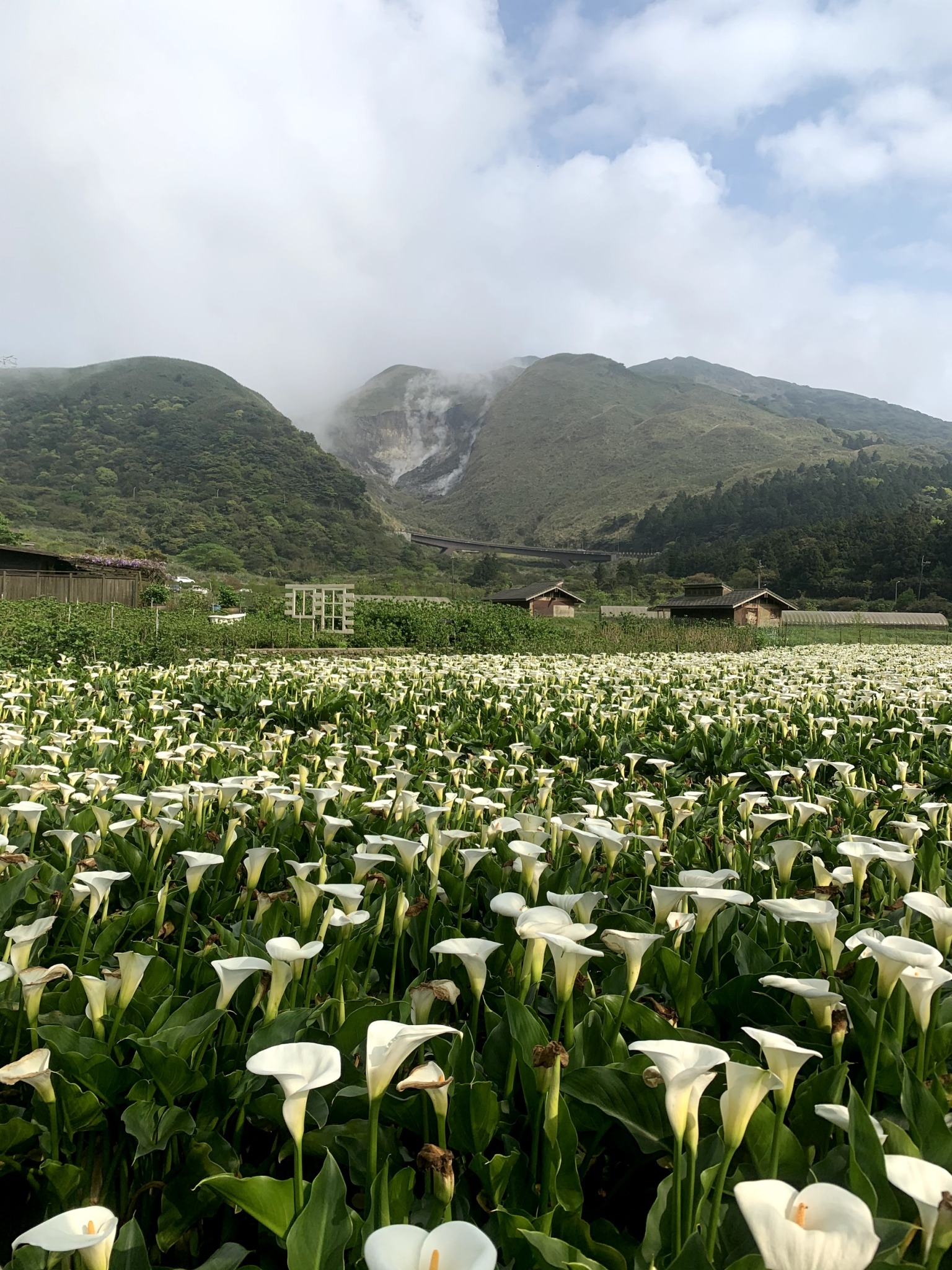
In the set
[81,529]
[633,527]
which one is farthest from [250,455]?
[633,527]

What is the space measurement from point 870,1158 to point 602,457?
510 feet

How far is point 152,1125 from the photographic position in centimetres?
149

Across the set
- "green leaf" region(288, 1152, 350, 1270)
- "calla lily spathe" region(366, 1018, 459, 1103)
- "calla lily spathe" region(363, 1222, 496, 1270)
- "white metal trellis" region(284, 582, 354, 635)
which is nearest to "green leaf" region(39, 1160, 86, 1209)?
"green leaf" region(288, 1152, 350, 1270)

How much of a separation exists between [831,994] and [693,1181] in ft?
1.72

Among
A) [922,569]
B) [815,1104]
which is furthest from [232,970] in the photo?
[922,569]

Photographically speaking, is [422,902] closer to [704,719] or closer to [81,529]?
[704,719]

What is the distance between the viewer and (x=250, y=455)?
3949 inches

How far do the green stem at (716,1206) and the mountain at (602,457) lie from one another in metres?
119

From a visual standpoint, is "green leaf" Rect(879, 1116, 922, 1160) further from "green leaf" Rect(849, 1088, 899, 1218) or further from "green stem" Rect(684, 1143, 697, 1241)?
"green stem" Rect(684, 1143, 697, 1241)

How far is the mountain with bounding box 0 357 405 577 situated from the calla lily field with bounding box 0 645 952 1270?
68694mm

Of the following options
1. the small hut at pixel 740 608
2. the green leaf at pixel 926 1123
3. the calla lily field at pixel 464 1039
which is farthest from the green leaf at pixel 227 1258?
the small hut at pixel 740 608

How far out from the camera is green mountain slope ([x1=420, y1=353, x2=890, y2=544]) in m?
127

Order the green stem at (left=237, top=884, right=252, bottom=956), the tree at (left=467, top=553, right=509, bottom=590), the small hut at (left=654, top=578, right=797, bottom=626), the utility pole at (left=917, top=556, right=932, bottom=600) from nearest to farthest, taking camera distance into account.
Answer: the green stem at (left=237, top=884, right=252, bottom=956), the small hut at (left=654, top=578, right=797, bottom=626), the utility pole at (left=917, top=556, right=932, bottom=600), the tree at (left=467, top=553, right=509, bottom=590)

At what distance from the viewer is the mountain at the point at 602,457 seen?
126m
